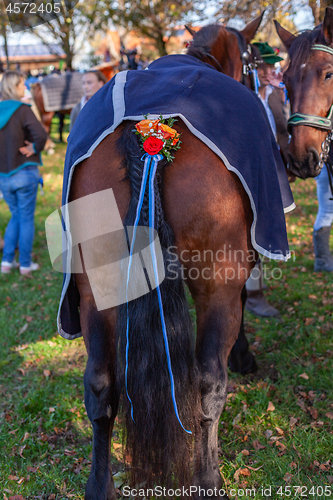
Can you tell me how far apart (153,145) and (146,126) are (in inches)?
3.7

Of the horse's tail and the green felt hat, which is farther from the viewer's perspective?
the green felt hat

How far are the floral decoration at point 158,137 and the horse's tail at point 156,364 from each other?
4cm

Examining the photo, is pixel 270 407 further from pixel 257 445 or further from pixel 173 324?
pixel 173 324

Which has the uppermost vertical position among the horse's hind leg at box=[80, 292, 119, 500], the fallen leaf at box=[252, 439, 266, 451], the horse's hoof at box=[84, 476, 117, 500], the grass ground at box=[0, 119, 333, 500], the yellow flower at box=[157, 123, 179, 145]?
the yellow flower at box=[157, 123, 179, 145]

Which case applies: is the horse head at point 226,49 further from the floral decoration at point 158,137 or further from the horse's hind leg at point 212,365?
the horse's hind leg at point 212,365

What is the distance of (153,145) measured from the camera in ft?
5.44

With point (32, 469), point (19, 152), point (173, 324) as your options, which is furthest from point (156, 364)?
point (19, 152)

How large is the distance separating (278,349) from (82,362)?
5.95ft

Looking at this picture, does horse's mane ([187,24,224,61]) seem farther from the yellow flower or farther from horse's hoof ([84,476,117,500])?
horse's hoof ([84,476,117,500])

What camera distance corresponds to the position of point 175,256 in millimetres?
1720

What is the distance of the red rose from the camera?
65.3 inches

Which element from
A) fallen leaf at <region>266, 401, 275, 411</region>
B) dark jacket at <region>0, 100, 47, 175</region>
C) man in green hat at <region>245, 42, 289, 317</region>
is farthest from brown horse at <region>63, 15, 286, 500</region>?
dark jacket at <region>0, 100, 47, 175</region>

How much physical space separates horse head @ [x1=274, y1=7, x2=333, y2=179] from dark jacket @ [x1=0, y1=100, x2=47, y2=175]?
3.67 metres

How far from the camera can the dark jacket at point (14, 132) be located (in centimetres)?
516
